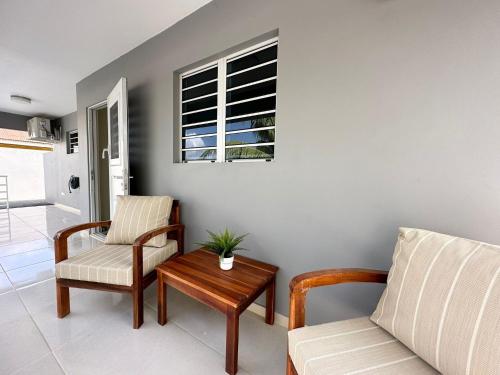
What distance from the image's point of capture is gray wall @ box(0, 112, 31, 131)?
5320 millimetres

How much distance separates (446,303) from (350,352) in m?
0.37

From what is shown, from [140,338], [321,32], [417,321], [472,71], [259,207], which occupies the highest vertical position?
[321,32]

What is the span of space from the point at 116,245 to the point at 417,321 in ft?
6.78

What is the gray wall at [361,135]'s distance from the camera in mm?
967

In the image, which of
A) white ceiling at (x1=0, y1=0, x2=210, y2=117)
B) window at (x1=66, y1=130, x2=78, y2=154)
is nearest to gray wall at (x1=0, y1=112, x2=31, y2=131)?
window at (x1=66, y1=130, x2=78, y2=154)

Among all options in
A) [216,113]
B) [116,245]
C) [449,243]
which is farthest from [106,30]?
[449,243]

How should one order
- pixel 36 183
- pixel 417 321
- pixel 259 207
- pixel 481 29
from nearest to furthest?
pixel 417 321, pixel 481 29, pixel 259 207, pixel 36 183

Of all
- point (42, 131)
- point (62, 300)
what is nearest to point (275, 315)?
point (62, 300)

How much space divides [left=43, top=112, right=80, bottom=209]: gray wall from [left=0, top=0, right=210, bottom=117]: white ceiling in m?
2.33

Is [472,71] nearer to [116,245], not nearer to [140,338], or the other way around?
[140,338]

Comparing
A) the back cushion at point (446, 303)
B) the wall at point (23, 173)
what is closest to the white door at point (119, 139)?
the back cushion at point (446, 303)

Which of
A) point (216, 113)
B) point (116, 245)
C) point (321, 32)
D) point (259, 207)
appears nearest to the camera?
point (321, 32)

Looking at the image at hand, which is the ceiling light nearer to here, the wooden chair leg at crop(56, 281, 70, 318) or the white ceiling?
the white ceiling

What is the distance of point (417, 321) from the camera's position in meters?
0.75
